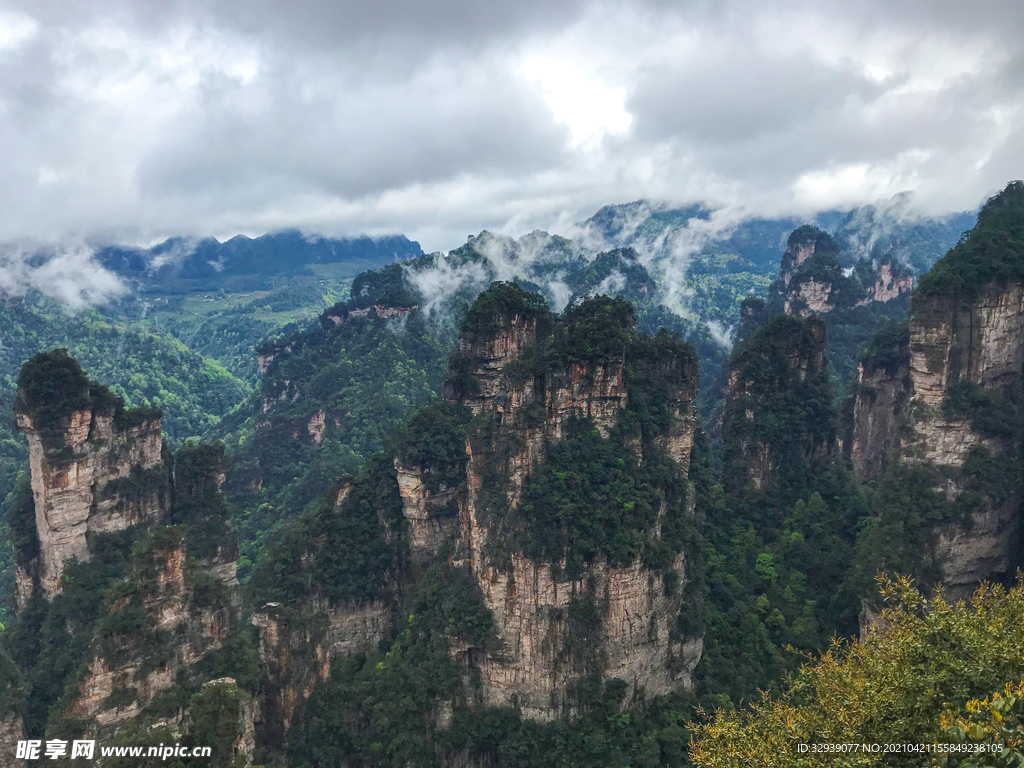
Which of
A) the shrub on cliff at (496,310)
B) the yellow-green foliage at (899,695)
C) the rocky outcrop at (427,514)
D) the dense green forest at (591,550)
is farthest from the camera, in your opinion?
the shrub on cliff at (496,310)

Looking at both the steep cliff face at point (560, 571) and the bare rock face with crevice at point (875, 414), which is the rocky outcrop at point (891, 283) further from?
the steep cliff face at point (560, 571)

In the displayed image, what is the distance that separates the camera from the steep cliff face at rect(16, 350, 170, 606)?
3934cm

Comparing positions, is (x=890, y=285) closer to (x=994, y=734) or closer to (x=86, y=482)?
(x=994, y=734)

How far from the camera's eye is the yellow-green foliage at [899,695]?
14555mm

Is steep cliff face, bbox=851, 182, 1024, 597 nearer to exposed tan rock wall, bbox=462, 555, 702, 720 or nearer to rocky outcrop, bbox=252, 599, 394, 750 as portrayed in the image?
exposed tan rock wall, bbox=462, 555, 702, 720

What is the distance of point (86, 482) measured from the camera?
4091cm

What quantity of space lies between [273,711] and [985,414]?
40.2 metres

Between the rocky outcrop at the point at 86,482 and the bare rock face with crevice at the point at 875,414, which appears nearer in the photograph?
the rocky outcrop at the point at 86,482

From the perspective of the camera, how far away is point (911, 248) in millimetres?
134000

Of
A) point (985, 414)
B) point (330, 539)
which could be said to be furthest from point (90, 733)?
point (985, 414)

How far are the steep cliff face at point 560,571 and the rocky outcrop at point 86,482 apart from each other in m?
21.5

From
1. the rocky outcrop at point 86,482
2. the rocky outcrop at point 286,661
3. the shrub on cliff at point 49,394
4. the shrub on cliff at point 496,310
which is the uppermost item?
the shrub on cliff at point 496,310

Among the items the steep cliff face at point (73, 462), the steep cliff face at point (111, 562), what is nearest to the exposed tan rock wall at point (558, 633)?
the steep cliff face at point (111, 562)

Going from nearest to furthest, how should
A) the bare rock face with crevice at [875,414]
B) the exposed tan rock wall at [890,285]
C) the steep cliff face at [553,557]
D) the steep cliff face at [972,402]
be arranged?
the steep cliff face at [553,557] → the steep cliff face at [972,402] → the bare rock face with crevice at [875,414] → the exposed tan rock wall at [890,285]
